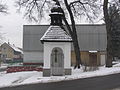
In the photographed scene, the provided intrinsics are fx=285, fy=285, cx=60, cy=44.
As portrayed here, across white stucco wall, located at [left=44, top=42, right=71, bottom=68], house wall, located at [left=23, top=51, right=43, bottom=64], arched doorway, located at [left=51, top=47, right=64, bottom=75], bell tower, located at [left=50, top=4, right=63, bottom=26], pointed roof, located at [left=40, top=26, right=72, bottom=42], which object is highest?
bell tower, located at [left=50, top=4, right=63, bottom=26]

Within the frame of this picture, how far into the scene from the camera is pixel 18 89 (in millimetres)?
16062

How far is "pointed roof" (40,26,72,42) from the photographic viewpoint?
23.5 metres

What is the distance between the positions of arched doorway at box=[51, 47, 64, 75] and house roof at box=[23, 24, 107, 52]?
1498 inches

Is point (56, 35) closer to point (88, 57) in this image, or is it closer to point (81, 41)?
point (88, 57)

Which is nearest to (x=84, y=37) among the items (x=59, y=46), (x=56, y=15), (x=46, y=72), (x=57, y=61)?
(x=56, y=15)

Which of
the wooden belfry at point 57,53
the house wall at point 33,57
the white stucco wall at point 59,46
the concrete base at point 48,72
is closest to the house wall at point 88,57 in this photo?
the house wall at point 33,57

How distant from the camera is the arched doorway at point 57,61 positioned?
2327cm

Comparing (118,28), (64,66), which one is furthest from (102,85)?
(118,28)

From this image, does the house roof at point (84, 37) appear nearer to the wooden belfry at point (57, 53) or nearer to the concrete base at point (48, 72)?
the wooden belfry at point (57, 53)

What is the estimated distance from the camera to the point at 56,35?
2398 cm

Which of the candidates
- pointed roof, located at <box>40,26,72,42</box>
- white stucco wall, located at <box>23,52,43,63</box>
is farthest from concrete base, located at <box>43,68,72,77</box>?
white stucco wall, located at <box>23,52,43,63</box>

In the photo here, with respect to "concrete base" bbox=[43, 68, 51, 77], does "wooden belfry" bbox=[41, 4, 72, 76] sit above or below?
above

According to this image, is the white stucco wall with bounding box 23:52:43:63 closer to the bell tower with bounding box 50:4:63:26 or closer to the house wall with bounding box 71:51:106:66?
the house wall with bounding box 71:51:106:66

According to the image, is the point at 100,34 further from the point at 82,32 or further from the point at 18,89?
the point at 18,89
